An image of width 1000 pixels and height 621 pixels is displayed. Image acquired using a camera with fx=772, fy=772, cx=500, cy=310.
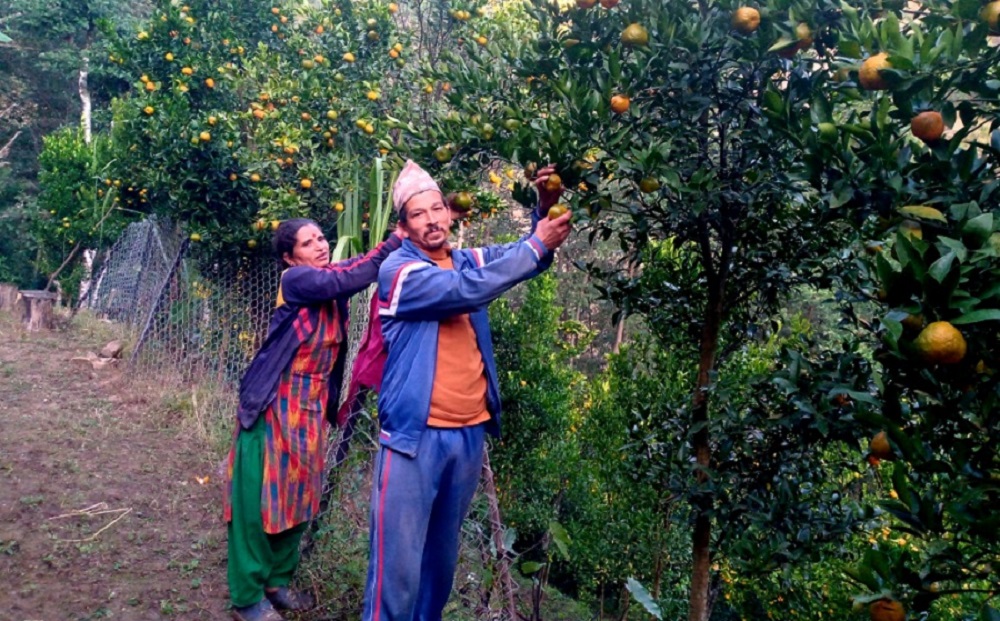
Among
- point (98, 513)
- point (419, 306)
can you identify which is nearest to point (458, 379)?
point (419, 306)

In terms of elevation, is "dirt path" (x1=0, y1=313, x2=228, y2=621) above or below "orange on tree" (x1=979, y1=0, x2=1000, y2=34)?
below

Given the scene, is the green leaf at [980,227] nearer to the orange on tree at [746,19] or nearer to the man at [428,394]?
the orange on tree at [746,19]

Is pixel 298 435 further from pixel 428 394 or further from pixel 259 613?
pixel 428 394

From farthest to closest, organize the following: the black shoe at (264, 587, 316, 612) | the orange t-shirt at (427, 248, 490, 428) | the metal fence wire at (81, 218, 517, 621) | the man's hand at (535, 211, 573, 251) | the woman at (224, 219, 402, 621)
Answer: the black shoe at (264, 587, 316, 612) → the woman at (224, 219, 402, 621) → the metal fence wire at (81, 218, 517, 621) → the orange t-shirt at (427, 248, 490, 428) → the man's hand at (535, 211, 573, 251)

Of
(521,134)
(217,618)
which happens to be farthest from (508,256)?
(217,618)

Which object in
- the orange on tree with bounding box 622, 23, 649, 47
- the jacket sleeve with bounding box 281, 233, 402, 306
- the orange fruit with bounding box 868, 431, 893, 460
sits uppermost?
the orange on tree with bounding box 622, 23, 649, 47

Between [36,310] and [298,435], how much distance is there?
29.2ft

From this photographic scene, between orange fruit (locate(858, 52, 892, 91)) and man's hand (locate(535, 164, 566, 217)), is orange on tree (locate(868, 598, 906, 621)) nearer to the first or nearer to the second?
orange fruit (locate(858, 52, 892, 91))

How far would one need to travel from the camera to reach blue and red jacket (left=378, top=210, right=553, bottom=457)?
247cm

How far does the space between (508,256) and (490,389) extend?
513mm

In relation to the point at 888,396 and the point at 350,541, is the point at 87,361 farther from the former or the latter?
the point at 888,396

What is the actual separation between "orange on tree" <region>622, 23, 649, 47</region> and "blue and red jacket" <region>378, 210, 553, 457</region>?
0.67 metres

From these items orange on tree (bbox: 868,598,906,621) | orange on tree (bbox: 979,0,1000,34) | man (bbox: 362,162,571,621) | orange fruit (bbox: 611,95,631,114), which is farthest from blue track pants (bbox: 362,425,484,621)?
orange on tree (bbox: 979,0,1000,34)

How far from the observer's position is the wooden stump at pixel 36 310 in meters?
10.5
